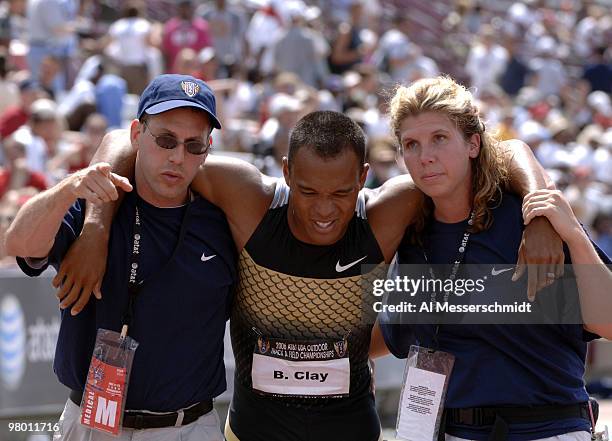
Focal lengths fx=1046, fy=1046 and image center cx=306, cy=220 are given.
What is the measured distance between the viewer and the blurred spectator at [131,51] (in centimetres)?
1173

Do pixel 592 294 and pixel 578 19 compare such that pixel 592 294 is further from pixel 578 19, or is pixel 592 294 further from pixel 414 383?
pixel 578 19

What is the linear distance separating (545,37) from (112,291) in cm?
1773

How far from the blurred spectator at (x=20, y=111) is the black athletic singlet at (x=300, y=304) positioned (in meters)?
5.51

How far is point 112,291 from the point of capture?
146 inches

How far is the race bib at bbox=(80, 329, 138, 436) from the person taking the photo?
3.58 metres

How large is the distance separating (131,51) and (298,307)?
8339 mm

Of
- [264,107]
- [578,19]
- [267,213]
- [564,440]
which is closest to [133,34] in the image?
[264,107]

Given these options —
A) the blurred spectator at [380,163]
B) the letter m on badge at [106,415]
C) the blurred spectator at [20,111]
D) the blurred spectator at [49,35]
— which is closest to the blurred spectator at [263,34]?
the blurred spectator at [49,35]

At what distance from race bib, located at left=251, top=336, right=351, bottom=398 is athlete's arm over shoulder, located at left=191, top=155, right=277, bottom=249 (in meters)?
0.42

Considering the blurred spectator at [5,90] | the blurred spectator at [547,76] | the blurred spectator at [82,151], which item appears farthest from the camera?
the blurred spectator at [547,76]

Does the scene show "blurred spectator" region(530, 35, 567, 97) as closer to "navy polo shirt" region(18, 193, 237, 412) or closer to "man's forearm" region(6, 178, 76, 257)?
"navy polo shirt" region(18, 193, 237, 412)

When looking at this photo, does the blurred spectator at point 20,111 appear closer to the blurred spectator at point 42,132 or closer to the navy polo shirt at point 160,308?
the blurred spectator at point 42,132

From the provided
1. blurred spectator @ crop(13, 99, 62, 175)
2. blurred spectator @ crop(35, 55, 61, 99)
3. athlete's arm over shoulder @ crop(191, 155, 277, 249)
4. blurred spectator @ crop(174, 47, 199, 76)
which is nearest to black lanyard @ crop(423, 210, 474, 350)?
athlete's arm over shoulder @ crop(191, 155, 277, 249)

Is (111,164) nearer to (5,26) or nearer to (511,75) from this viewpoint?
(5,26)
